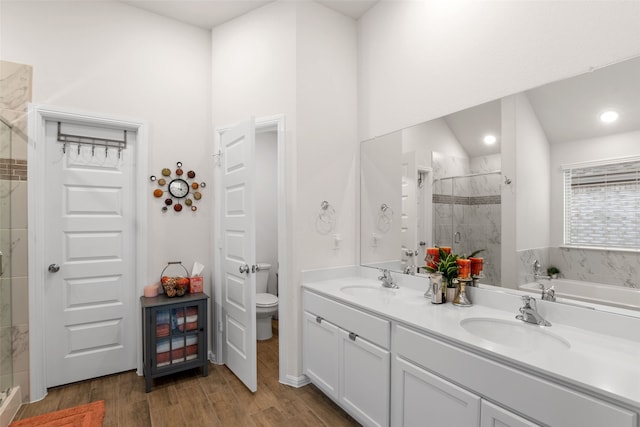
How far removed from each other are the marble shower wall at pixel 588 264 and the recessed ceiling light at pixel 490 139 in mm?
660

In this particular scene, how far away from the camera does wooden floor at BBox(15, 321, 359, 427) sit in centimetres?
215

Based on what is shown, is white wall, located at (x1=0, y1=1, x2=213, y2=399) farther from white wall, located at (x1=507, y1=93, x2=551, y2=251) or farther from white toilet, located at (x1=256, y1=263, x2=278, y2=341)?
white wall, located at (x1=507, y1=93, x2=551, y2=251)

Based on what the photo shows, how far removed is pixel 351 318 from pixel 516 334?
0.88m

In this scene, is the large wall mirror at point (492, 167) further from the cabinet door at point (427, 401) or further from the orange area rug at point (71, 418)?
the orange area rug at point (71, 418)

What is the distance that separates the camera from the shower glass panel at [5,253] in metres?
2.21

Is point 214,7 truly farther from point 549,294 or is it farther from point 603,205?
point 549,294

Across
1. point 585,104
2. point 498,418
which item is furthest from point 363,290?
point 585,104

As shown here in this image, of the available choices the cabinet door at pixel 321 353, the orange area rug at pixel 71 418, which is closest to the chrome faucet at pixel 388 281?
the cabinet door at pixel 321 353

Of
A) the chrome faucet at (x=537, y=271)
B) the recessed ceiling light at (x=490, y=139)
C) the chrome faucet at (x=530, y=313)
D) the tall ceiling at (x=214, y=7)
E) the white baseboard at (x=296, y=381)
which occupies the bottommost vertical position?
the white baseboard at (x=296, y=381)

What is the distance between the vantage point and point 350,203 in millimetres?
2875

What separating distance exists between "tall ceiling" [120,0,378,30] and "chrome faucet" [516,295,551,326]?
2.49m

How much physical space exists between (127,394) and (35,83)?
7.89 ft

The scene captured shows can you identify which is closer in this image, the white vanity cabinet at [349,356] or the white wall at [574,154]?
the white wall at [574,154]

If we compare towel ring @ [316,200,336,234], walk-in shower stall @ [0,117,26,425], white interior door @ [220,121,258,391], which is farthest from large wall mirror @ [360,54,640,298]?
walk-in shower stall @ [0,117,26,425]
